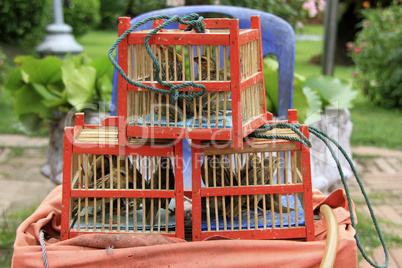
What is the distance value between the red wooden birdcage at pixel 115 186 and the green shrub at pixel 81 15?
30.8ft

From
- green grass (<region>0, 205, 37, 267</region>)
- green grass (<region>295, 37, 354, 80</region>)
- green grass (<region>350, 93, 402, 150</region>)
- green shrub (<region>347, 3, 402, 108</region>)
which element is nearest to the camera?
green grass (<region>0, 205, 37, 267</region>)

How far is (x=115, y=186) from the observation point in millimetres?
1708

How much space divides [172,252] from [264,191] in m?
0.36

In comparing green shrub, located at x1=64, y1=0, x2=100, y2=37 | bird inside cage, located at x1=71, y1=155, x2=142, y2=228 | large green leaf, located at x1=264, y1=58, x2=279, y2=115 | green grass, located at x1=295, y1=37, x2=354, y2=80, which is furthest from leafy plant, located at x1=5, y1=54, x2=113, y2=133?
green shrub, located at x1=64, y1=0, x2=100, y2=37

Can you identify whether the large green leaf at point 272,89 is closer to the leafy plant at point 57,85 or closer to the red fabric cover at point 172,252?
the leafy plant at point 57,85

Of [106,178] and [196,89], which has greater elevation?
[196,89]

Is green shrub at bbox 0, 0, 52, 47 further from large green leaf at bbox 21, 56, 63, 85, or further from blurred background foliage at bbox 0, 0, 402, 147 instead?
large green leaf at bbox 21, 56, 63, 85

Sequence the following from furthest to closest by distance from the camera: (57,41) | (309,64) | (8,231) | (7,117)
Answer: (309,64) < (7,117) < (57,41) < (8,231)

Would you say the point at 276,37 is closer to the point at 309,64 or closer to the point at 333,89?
the point at 333,89

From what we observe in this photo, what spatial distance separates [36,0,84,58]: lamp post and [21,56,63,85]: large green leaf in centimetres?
128

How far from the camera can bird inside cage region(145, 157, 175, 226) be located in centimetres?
168

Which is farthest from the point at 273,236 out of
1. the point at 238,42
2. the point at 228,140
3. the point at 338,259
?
the point at 238,42

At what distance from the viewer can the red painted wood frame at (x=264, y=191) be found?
1.65 metres

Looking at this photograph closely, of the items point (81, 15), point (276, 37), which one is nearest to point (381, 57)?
point (276, 37)
